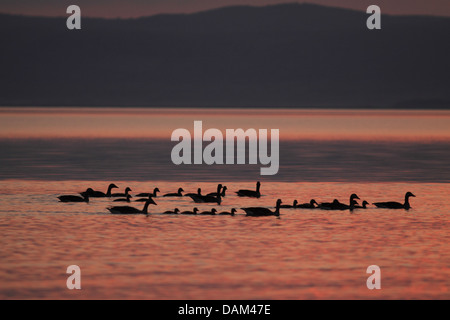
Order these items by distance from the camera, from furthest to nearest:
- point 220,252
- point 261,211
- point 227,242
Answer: point 261,211 < point 227,242 < point 220,252

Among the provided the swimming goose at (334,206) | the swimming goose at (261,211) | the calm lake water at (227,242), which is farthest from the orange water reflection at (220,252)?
the swimming goose at (334,206)

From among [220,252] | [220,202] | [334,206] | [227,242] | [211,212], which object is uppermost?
[220,202]

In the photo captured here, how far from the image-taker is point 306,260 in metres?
21.7

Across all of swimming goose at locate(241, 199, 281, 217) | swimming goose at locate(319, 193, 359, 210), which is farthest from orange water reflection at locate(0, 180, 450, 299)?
swimming goose at locate(319, 193, 359, 210)

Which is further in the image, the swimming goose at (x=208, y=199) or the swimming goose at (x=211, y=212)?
the swimming goose at (x=208, y=199)

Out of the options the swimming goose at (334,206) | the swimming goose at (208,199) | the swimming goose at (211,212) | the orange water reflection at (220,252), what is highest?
the swimming goose at (208,199)

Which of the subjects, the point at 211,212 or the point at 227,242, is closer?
the point at 227,242

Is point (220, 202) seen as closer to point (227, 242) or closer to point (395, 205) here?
point (395, 205)

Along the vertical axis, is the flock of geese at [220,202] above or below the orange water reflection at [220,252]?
above

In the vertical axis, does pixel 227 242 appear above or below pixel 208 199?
below

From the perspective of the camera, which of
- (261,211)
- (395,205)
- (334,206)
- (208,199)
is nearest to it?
(261,211)

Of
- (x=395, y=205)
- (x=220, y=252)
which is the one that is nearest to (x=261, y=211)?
(x=395, y=205)

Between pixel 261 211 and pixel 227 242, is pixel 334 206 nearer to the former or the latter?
pixel 261 211

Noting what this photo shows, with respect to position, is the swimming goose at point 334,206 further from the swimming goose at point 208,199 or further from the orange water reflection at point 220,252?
the swimming goose at point 208,199
